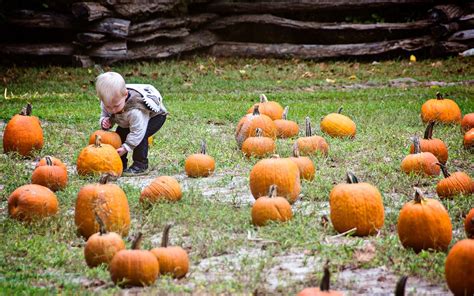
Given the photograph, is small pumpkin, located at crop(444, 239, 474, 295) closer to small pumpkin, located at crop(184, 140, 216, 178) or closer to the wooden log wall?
small pumpkin, located at crop(184, 140, 216, 178)

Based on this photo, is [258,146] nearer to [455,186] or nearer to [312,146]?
[312,146]

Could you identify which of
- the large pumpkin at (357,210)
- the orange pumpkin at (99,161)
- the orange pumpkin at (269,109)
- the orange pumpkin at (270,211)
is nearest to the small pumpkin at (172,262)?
the orange pumpkin at (270,211)

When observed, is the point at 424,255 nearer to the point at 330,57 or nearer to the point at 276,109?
the point at 276,109

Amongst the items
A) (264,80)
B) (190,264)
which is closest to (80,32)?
(264,80)

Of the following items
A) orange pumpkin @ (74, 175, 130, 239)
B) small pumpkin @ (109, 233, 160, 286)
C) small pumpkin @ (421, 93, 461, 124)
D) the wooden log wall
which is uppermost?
the wooden log wall

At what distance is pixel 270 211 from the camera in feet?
16.2

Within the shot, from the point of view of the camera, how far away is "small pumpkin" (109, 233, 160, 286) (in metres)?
3.81

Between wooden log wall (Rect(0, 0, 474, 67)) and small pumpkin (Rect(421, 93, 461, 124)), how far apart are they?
6.99 metres

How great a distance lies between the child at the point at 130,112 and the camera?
6.73 m

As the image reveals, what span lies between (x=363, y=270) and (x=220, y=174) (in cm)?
300

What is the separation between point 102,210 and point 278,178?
1389mm

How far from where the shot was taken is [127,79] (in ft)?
45.5

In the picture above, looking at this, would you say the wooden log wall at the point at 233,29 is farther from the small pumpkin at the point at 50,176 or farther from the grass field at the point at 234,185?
the small pumpkin at the point at 50,176

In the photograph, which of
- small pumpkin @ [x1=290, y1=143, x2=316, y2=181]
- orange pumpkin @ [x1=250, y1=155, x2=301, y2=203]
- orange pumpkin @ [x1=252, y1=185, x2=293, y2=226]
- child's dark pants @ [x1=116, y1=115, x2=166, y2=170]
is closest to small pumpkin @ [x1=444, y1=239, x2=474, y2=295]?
orange pumpkin @ [x1=252, y1=185, x2=293, y2=226]
